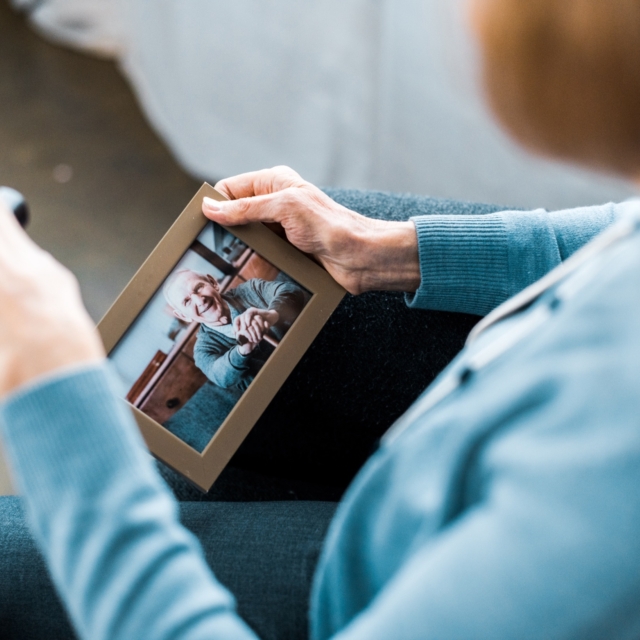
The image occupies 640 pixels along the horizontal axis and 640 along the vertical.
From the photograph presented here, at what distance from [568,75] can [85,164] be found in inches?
37.7

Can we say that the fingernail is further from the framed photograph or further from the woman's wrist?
the woman's wrist

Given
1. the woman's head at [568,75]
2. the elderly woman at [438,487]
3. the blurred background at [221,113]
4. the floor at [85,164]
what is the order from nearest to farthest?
the elderly woman at [438,487], the woman's head at [568,75], the blurred background at [221,113], the floor at [85,164]

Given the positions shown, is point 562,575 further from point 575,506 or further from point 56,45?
point 56,45

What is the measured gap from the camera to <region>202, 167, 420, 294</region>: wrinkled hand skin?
654 mm

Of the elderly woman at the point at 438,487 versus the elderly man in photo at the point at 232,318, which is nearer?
the elderly woman at the point at 438,487

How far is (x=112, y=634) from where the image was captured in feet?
1.22

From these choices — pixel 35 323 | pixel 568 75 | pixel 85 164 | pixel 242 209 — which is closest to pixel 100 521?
pixel 35 323

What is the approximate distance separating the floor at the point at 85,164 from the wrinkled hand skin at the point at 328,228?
63 cm

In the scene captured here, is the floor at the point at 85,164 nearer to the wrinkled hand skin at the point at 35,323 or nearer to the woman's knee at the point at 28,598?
the woman's knee at the point at 28,598

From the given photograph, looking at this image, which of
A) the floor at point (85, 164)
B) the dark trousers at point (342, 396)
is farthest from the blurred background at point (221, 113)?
the dark trousers at point (342, 396)

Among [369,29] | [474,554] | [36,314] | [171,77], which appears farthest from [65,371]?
[171,77]

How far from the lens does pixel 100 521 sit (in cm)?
37

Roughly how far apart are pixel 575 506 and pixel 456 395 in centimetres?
11

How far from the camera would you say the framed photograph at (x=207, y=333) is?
639mm
